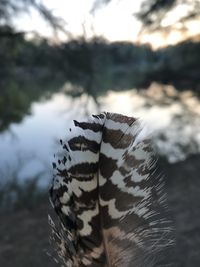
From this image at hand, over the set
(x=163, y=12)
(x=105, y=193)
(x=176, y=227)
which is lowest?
(x=105, y=193)

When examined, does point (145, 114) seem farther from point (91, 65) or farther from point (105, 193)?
point (105, 193)

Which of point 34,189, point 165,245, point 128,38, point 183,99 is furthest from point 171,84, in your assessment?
point 165,245

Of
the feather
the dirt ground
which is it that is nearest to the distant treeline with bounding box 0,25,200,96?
the dirt ground

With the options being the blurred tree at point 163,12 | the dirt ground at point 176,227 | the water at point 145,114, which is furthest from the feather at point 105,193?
the water at point 145,114

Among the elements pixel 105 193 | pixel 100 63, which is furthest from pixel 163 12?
pixel 105 193

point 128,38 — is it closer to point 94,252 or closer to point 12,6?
point 12,6

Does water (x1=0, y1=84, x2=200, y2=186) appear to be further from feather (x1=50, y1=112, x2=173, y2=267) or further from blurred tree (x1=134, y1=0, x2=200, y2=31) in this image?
feather (x1=50, y1=112, x2=173, y2=267)

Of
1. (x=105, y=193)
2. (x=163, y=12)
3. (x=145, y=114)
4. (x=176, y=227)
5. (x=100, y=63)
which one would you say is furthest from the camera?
(x=100, y=63)
